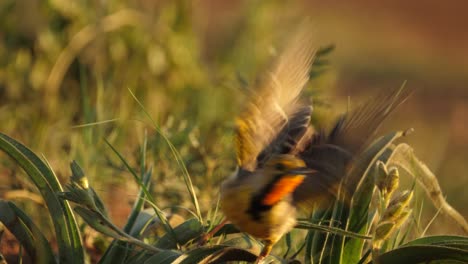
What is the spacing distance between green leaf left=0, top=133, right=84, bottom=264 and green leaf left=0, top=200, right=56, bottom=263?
28mm

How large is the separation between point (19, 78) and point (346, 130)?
2.59 meters

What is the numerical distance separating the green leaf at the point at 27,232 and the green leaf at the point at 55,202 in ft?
0.09

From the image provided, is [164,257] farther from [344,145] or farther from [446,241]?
[446,241]

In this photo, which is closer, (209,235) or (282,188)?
(282,188)

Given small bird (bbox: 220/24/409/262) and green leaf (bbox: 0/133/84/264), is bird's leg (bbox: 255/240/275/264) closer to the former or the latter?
small bird (bbox: 220/24/409/262)

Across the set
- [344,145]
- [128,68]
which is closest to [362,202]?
[344,145]

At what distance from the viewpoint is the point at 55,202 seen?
1700 mm

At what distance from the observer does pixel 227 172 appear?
9.62 feet

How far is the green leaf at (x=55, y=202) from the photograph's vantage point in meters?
1.69

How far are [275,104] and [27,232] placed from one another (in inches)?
18.9

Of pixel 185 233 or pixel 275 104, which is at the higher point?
pixel 275 104

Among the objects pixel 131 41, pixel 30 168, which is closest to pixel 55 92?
pixel 131 41

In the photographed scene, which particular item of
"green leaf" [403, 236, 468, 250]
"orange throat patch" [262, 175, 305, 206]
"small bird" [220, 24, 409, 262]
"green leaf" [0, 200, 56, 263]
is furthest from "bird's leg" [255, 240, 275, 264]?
"green leaf" [0, 200, 56, 263]

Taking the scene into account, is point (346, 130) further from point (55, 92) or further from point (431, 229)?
point (55, 92)
